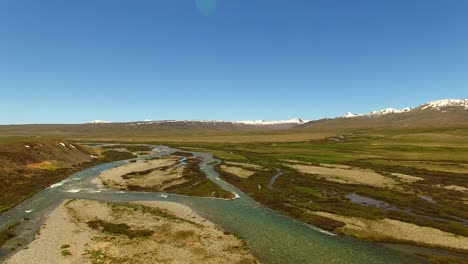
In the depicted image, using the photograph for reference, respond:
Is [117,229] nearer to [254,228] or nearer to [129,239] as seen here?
[129,239]

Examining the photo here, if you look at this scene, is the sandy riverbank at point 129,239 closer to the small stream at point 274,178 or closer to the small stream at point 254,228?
the small stream at point 254,228

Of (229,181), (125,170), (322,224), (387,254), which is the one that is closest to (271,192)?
(229,181)

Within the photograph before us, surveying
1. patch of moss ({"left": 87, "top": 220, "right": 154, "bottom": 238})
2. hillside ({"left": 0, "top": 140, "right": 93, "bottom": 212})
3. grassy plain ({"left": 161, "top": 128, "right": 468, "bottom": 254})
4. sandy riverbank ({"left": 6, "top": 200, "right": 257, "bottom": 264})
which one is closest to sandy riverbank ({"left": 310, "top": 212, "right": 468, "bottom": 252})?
grassy plain ({"left": 161, "top": 128, "right": 468, "bottom": 254})

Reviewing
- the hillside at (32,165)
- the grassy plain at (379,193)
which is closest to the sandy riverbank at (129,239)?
the grassy plain at (379,193)

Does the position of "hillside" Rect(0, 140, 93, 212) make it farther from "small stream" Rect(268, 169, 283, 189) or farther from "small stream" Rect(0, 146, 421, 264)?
"small stream" Rect(268, 169, 283, 189)

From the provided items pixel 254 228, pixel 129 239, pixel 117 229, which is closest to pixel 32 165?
pixel 117 229
